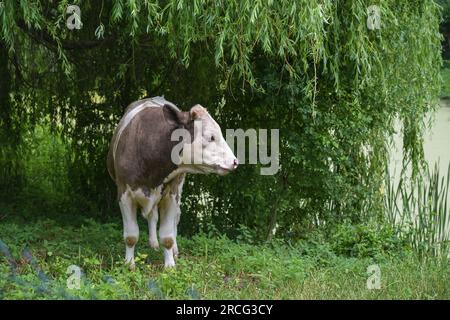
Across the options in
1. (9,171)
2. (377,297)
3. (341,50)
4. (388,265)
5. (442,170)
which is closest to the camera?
(377,297)

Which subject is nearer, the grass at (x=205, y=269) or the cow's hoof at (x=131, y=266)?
the grass at (x=205, y=269)

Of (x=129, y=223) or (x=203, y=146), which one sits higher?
(x=203, y=146)

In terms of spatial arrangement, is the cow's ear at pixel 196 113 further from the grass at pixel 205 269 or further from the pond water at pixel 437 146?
the pond water at pixel 437 146

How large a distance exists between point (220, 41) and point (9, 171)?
3.98 metres

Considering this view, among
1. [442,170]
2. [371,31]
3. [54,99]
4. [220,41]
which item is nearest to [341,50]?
[371,31]

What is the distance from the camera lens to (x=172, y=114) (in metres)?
6.78

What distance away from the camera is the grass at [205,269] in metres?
6.17

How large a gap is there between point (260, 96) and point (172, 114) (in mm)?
2045

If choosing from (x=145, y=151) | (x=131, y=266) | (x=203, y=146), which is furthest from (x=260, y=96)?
(x=131, y=266)

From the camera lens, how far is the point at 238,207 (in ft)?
30.5

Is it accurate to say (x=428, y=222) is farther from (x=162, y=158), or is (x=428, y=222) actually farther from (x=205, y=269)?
(x=162, y=158)

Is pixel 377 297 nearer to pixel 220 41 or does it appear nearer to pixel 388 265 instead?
pixel 388 265

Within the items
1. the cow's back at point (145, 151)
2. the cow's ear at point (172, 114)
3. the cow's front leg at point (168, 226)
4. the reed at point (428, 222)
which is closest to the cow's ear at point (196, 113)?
the cow's ear at point (172, 114)

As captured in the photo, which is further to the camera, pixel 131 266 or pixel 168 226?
pixel 168 226
